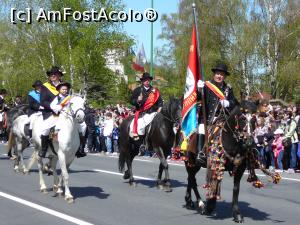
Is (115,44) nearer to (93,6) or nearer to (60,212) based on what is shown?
(93,6)

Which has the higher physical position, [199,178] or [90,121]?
[90,121]

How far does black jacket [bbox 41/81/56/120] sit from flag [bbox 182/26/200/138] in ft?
10.3

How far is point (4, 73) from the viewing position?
200 feet

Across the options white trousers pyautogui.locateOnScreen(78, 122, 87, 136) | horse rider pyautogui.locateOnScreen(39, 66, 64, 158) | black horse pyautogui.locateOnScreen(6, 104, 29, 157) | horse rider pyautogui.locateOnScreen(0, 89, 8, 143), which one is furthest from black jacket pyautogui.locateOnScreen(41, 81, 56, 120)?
horse rider pyautogui.locateOnScreen(0, 89, 8, 143)

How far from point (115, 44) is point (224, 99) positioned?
38632 mm

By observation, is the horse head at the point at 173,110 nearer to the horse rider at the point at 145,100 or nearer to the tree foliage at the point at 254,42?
the horse rider at the point at 145,100

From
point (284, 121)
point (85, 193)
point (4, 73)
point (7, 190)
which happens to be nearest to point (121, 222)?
point (85, 193)

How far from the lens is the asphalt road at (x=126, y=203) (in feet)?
31.0

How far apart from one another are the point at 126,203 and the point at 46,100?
2578mm

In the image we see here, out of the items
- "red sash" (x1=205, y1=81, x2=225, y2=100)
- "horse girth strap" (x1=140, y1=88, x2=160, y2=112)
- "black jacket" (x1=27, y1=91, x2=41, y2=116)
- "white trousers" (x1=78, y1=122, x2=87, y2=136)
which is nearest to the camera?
"red sash" (x1=205, y1=81, x2=225, y2=100)

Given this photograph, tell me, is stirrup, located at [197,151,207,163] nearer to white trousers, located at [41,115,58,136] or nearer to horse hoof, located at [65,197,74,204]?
horse hoof, located at [65,197,74,204]

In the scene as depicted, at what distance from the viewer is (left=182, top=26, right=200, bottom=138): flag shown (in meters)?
9.56

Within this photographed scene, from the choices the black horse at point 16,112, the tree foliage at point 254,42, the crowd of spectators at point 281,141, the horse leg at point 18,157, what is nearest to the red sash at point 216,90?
the crowd of spectators at point 281,141

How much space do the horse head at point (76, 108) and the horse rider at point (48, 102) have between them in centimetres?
58
